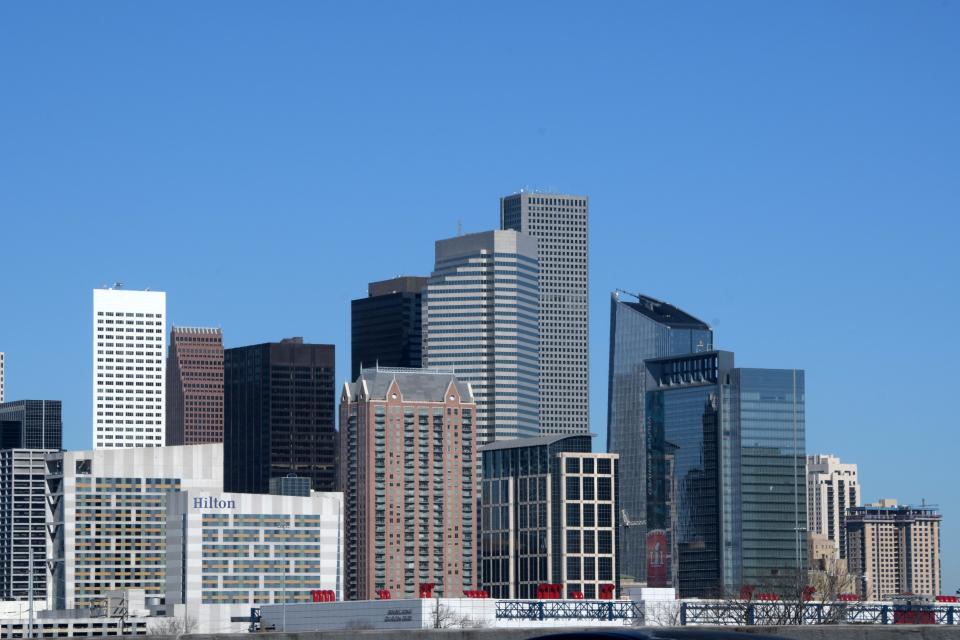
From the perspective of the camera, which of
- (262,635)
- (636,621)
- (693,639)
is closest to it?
(693,639)

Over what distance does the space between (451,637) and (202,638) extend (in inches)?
233

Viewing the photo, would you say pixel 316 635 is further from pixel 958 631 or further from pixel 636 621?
pixel 636 621

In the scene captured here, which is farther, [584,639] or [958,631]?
[958,631]

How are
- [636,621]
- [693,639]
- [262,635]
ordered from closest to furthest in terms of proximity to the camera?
[693,639] → [262,635] → [636,621]

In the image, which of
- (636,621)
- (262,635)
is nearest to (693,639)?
(262,635)

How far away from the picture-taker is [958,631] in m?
43.8

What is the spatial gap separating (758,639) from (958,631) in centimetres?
2099

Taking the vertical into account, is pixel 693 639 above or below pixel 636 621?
above

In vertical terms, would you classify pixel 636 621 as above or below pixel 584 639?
below

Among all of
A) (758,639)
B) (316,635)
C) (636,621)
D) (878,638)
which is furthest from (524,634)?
(636,621)

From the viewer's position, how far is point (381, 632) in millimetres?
44812

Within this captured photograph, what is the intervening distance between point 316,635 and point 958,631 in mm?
15281

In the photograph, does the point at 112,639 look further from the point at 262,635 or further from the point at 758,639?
the point at 758,639

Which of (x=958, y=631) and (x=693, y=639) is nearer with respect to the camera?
(x=693, y=639)
